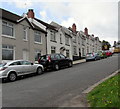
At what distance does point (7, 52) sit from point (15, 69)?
5.99 metres

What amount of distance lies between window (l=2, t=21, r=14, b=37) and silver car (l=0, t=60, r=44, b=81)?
19.4 ft

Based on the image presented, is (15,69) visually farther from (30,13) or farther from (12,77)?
(30,13)

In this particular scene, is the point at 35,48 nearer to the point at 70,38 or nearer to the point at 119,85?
the point at 70,38

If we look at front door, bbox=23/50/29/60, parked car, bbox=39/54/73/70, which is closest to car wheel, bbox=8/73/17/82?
parked car, bbox=39/54/73/70

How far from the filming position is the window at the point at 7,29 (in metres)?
19.1

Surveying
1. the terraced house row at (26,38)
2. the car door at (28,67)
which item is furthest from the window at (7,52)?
the car door at (28,67)

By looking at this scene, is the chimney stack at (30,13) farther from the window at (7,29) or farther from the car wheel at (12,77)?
the car wheel at (12,77)

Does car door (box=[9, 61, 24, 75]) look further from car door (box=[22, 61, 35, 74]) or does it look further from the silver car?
car door (box=[22, 61, 35, 74])

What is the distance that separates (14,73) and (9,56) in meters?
6.20

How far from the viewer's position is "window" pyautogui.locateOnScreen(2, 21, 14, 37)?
19.1 metres

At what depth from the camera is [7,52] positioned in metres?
19.2

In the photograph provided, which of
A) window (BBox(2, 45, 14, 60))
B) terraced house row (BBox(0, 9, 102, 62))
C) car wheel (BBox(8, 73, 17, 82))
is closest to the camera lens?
car wheel (BBox(8, 73, 17, 82))

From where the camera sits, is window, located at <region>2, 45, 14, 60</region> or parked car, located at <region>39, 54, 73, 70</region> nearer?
parked car, located at <region>39, 54, 73, 70</region>

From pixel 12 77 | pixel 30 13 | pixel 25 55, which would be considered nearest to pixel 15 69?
pixel 12 77
